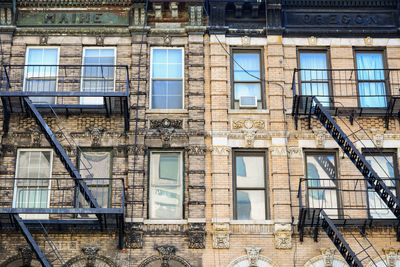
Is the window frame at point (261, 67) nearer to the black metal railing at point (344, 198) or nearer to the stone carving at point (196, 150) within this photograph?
the stone carving at point (196, 150)

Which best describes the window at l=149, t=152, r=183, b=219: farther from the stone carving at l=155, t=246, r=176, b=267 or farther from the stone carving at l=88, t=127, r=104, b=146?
the stone carving at l=88, t=127, r=104, b=146

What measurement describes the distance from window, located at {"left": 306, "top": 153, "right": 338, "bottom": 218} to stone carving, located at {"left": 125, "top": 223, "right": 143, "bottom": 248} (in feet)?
14.5

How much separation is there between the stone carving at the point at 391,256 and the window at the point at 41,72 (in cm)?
966

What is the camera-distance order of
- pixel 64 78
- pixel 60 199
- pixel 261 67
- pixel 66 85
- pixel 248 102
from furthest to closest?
pixel 261 67
pixel 64 78
pixel 66 85
pixel 248 102
pixel 60 199

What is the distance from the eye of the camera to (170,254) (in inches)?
679

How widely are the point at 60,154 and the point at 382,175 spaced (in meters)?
8.49

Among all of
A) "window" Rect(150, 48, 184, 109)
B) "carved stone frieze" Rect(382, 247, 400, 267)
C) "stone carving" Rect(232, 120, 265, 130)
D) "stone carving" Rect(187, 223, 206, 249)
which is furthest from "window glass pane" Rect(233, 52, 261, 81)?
"carved stone frieze" Rect(382, 247, 400, 267)

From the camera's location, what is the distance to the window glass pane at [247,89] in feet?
63.6

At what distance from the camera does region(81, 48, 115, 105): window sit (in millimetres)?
19234

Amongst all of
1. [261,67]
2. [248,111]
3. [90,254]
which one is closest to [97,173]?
[90,254]

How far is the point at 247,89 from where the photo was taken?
63.8 ft

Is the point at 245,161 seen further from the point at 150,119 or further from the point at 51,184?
the point at 51,184

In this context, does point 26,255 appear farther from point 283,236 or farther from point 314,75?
point 314,75

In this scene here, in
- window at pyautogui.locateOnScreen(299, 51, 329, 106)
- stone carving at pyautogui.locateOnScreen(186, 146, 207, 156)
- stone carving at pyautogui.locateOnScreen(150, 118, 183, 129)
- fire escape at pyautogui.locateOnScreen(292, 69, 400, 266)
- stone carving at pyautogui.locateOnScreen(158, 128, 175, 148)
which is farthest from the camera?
window at pyautogui.locateOnScreen(299, 51, 329, 106)
